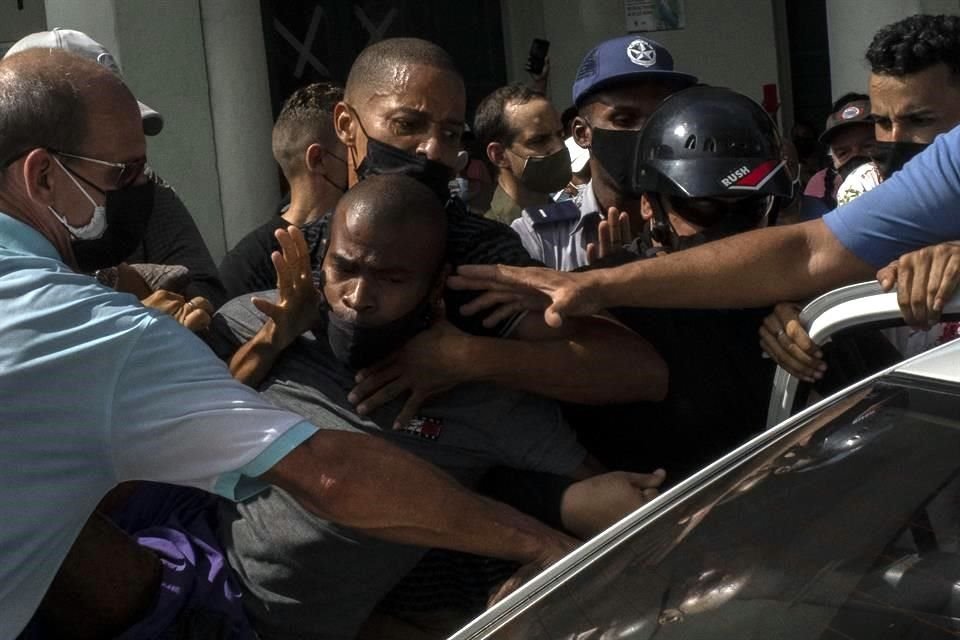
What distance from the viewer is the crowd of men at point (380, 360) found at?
2039 millimetres

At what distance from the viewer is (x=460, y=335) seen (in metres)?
2.60

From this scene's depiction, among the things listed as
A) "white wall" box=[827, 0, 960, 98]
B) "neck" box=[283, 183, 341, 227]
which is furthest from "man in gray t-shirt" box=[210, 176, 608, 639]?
"white wall" box=[827, 0, 960, 98]

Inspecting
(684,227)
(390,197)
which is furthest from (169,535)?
(684,227)

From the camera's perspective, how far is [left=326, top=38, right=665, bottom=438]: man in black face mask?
8.42 feet

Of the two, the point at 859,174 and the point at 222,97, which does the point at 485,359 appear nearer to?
the point at 859,174

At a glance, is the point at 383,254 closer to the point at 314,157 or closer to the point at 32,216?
the point at 32,216

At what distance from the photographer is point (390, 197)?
261 centimetres

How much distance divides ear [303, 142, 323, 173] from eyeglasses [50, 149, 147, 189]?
5.02ft

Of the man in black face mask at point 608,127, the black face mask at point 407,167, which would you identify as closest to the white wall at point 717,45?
the man in black face mask at point 608,127

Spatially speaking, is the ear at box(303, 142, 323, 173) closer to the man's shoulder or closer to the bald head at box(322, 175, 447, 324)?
the man's shoulder

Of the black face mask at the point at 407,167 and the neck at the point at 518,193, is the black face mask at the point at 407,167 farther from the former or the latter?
the neck at the point at 518,193

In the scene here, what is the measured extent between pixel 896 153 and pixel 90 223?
2.14 metres

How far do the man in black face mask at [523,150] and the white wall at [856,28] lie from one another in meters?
2.59

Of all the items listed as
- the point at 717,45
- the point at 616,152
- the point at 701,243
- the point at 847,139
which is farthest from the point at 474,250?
the point at 717,45
